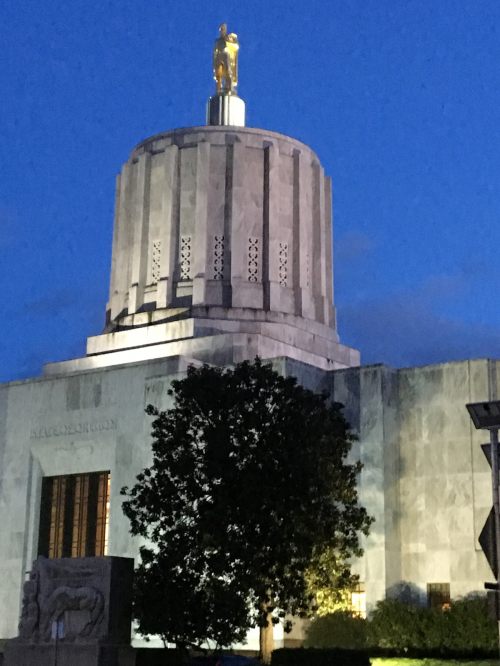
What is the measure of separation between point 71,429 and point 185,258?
7344 mm

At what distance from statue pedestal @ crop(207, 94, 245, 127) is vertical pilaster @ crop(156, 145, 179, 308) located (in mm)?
2508

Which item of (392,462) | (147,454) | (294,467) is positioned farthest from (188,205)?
(294,467)

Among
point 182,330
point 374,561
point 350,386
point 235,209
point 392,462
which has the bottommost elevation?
point 374,561

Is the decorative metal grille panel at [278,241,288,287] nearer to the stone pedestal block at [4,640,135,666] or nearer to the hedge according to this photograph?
the hedge

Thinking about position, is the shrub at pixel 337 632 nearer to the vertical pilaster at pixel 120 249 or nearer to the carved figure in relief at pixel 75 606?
the carved figure in relief at pixel 75 606

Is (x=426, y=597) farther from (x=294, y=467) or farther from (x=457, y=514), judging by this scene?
(x=294, y=467)

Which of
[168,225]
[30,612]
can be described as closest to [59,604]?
[30,612]

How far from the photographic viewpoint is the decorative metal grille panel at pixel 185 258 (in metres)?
39.2

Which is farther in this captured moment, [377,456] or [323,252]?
[323,252]

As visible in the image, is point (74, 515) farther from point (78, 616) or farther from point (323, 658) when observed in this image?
point (323, 658)

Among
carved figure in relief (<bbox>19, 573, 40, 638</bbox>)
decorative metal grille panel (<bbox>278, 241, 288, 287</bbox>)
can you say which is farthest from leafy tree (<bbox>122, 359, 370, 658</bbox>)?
decorative metal grille panel (<bbox>278, 241, 288, 287</bbox>)

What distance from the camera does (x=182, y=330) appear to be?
37.4 m

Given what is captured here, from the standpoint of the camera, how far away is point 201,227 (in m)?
39.1

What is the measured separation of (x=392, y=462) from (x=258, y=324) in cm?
775
